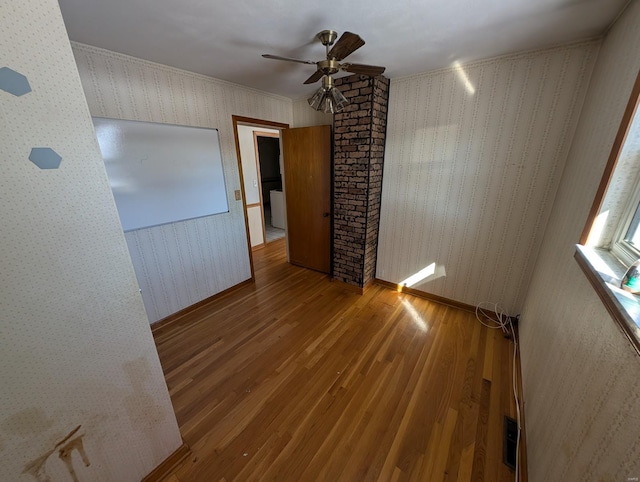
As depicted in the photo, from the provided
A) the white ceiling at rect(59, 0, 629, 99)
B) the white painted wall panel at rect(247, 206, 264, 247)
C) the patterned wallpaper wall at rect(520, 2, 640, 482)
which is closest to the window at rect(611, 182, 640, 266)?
the patterned wallpaper wall at rect(520, 2, 640, 482)

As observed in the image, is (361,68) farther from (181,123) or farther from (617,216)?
(181,123)

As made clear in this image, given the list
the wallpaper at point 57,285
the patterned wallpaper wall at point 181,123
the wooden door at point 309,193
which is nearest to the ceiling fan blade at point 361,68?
the wooden door at point 309,193

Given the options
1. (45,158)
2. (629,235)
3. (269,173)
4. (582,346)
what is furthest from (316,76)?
(269,173)

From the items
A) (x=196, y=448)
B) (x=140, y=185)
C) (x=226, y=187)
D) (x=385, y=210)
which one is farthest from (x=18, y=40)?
(x=385, y=210)

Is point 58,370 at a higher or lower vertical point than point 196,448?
higher

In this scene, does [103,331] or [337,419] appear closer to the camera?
[103,331]

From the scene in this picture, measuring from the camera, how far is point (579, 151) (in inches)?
61.4

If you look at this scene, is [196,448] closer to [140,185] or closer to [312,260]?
[140,185]

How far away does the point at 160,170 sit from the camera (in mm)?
2156

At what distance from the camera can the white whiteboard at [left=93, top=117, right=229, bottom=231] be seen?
1.90 m

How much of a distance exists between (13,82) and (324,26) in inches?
58.9

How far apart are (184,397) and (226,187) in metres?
2.00

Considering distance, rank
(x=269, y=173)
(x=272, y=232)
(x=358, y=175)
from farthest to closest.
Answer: (x=269, y=173) → (x=272, y=232) → (x=358, y=175)

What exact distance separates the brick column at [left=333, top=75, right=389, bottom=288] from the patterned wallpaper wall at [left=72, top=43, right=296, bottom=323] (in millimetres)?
1117
